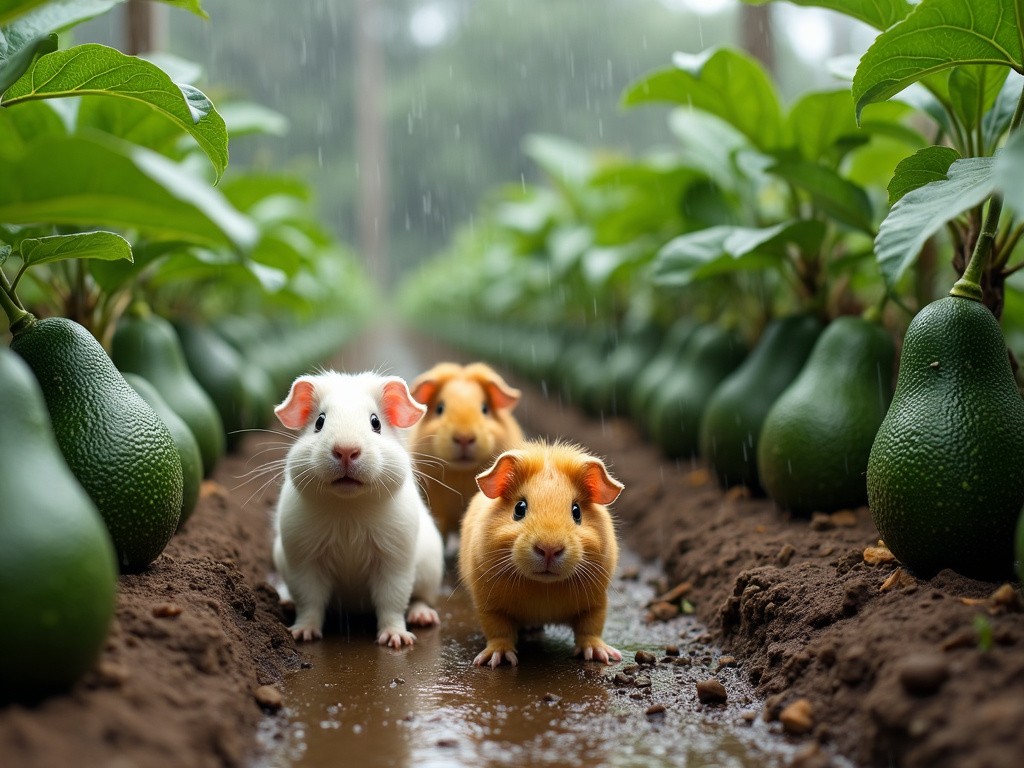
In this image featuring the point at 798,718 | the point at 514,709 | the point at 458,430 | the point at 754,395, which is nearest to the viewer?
the point at 798,718

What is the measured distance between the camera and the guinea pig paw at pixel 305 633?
339cm

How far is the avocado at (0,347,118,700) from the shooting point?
1.98 metres

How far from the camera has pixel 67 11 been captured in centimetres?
310

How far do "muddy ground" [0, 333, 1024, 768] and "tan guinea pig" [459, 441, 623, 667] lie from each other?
0.50 m

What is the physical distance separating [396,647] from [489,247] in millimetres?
11995

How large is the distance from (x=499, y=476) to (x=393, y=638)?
700mm

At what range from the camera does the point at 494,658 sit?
3.18 metres

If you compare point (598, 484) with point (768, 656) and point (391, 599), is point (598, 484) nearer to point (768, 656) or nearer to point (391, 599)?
point (768, 656)

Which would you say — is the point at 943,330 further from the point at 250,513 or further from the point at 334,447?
the point at 250,513

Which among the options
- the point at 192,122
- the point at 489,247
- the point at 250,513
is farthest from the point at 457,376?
the point at 489,247

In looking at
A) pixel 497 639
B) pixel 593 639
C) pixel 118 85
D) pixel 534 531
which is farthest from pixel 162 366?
pixel 593 639

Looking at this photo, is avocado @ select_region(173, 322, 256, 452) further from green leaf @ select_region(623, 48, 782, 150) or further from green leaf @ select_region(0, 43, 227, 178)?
green leaf @ select_region(0, 43, 227, 178)

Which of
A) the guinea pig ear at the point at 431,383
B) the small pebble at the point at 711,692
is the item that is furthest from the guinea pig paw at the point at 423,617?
the small pebble at the point at 711,692

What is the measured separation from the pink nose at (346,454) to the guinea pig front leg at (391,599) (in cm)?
51
